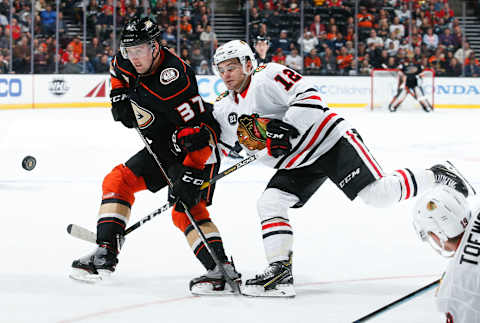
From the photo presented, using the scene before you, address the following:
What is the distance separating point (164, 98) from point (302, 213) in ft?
5.51

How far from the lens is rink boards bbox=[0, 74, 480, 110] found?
37.1 ft

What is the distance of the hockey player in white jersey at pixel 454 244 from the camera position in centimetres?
142

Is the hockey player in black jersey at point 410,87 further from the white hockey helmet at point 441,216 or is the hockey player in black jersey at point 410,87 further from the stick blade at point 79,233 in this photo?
the white hockey helmet at point 441,216

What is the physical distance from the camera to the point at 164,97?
9.13 ft

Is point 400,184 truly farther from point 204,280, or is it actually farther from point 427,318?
point 204,280

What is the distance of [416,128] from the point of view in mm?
9445

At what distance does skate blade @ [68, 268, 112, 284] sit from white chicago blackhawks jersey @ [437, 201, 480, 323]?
166 centimetres

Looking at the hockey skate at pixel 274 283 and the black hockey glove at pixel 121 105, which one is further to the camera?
the black hockey glove at pixel 121 105

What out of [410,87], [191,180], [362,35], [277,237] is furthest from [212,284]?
[362,35]

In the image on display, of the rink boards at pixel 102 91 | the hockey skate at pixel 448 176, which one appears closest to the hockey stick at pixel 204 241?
the hockey skate at pixel 448 176

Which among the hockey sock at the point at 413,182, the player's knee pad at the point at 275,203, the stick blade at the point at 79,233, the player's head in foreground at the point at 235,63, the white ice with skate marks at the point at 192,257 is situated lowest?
the white ice with skate marks at the point at 192,257

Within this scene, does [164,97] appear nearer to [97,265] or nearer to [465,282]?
[97,265]

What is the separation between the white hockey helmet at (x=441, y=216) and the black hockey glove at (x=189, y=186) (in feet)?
4.14

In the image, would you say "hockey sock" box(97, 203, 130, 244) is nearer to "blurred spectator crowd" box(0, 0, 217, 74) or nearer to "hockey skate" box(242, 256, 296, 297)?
"hockey skate" box(242, 256, 296, 297)
